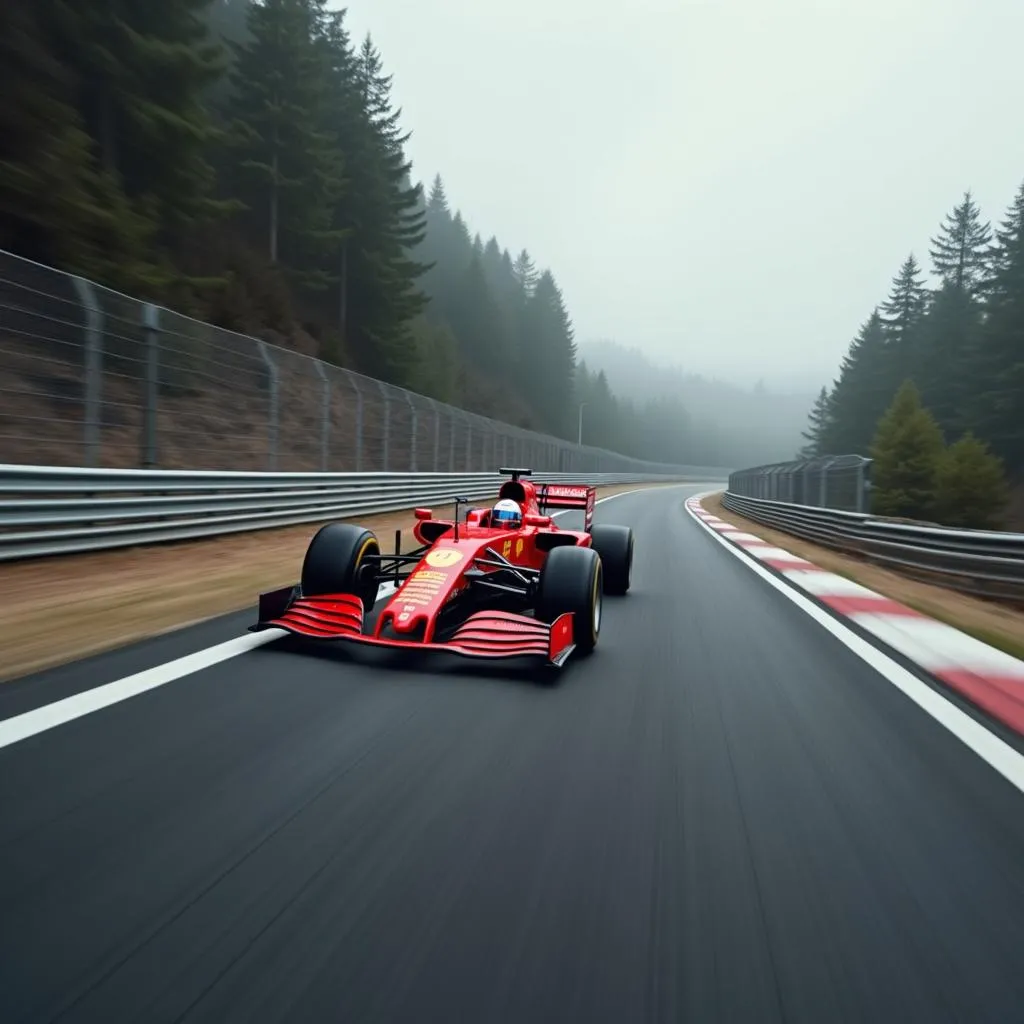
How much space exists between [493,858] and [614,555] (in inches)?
219

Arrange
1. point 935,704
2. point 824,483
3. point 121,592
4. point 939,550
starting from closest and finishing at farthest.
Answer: point 935,704 < point 121,592 < point 939,550 < point 824,483

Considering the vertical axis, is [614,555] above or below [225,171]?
below

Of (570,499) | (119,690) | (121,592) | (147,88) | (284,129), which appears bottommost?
(121,592)

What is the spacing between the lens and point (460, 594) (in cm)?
570

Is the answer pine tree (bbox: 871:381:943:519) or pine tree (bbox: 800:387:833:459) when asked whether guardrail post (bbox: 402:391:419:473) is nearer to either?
pine tree (bbox: 871:381:943:519)

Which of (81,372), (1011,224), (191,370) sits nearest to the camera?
(81,372)

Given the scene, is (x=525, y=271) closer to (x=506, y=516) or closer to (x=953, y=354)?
(x=953, y=354)

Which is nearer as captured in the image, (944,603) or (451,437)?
(944,603)

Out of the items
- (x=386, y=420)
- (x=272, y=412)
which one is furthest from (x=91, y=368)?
(x=386, y=420)

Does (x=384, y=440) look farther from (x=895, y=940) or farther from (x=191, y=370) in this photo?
(x=895, y=940)

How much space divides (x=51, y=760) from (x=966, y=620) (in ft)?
23.0

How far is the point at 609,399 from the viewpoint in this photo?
11212 cm

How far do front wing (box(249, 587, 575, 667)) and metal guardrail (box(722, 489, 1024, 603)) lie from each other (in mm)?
5919

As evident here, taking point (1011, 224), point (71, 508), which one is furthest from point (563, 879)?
point (1011, 224)
